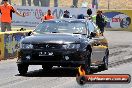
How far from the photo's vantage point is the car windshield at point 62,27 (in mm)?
12667

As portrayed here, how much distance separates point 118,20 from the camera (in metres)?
44.6

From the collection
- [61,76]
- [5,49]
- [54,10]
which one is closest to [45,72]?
[61,76]

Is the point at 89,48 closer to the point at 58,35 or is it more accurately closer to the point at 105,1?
the point at 58,35

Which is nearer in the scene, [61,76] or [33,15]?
[61,76]

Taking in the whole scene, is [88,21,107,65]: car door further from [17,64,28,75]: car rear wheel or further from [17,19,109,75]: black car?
[17,64,28,75]: car rear wheel

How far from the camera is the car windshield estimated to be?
12.7 meters

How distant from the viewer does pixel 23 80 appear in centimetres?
1084

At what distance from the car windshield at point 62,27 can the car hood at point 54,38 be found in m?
0.53

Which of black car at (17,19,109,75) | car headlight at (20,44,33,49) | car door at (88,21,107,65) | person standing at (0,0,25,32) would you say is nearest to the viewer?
black car at (17,19,109,75)

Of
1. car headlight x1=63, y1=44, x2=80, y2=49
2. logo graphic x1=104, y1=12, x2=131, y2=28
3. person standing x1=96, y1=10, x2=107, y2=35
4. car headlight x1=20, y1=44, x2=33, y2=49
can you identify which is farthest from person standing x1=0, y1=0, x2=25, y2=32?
logo graphic x1=104, y1=12, x2=131, y2=28

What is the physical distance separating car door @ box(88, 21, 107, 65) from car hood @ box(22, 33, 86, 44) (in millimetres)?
656

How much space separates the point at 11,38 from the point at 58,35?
6589mm

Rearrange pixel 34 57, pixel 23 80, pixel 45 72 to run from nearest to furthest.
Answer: pixel 23 80 < pixel 34 57 < pixel 45 72

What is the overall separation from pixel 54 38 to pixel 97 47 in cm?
170
